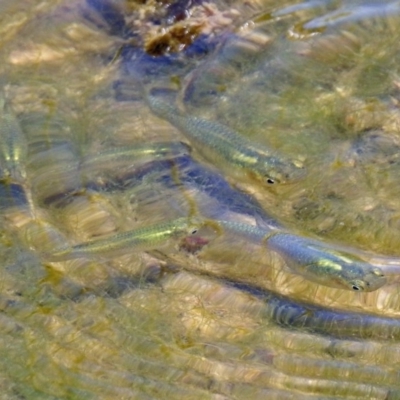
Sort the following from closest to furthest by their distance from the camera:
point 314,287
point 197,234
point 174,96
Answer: point 314,287, point 197,234, point 174,96

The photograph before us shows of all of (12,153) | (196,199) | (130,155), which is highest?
(12,153)

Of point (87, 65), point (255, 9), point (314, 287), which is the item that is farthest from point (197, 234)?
point (255, 9)

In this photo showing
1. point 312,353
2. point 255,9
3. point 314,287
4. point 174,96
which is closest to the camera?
point 312,353

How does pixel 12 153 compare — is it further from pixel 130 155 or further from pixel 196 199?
pixel 196 199

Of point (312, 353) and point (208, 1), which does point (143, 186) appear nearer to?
point (312, 353)

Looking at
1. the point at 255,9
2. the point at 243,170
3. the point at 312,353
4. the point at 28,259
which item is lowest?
the point at 312,353

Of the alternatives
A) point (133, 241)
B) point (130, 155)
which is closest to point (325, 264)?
point (133, 241)

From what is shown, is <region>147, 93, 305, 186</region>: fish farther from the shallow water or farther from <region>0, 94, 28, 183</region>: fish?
<region>0, 94, 28, 183</region>: fish

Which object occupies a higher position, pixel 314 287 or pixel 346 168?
pixel 346 168
